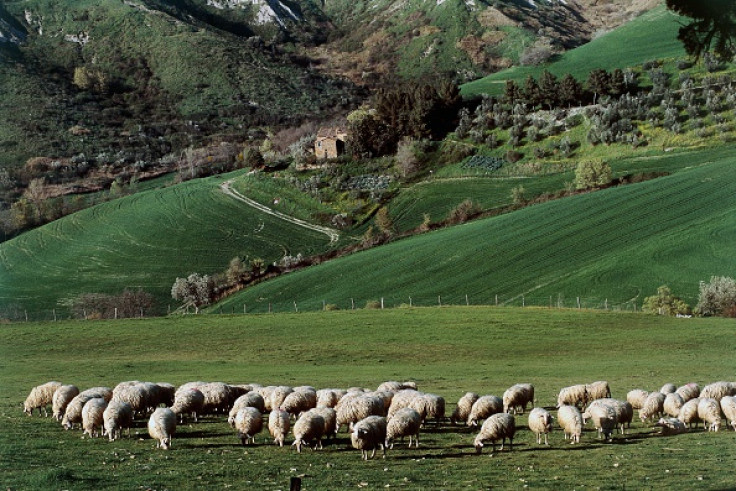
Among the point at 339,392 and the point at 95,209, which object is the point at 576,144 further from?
the point at 339,392

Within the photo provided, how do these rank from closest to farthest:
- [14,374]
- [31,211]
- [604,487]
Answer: [604,487]
[14,374]
[31,211]

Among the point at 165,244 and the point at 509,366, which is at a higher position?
the point at 165,244

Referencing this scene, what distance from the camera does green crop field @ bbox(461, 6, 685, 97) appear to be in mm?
125312

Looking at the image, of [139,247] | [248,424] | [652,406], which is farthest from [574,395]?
[139,247]

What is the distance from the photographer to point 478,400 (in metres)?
25.9

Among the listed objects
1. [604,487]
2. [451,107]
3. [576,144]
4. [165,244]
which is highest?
[451,107]

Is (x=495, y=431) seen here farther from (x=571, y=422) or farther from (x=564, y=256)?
(x=564, y=256)

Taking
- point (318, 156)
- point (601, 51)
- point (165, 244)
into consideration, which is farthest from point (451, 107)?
point (165, 244)

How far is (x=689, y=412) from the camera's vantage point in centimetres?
2489

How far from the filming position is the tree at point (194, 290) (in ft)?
280

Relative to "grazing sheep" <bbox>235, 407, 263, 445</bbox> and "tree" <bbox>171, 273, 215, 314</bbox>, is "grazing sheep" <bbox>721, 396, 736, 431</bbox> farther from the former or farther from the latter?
"tree" <bbox>171, 273, 215, 314</bbox>

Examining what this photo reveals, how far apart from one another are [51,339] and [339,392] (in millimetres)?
30483

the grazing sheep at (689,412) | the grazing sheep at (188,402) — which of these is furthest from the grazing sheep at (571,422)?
the grazing sheep at (188,402)

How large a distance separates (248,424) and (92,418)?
15.7ft
